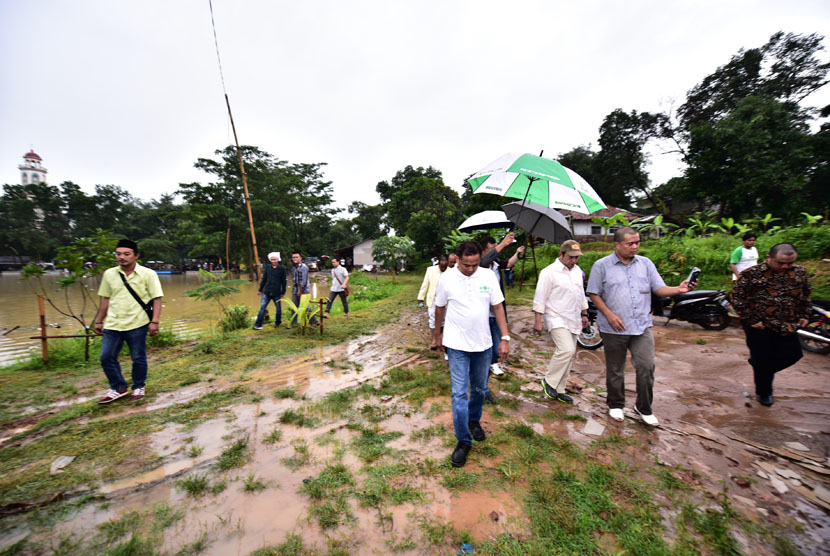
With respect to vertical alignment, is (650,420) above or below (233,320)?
below

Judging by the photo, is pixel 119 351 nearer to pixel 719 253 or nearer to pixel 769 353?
pixel 769 353

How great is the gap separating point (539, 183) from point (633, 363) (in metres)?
2.95

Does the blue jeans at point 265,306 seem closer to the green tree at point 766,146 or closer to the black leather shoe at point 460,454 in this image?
the black leather shoe at point 460,454

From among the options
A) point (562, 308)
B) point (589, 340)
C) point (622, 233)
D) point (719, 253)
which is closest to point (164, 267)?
point (589, 340)

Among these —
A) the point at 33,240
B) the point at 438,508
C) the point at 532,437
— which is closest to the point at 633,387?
the point at 532,437

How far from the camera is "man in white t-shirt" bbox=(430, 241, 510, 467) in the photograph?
2594 mm

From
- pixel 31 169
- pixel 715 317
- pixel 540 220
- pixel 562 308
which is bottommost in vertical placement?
pixel 715 317

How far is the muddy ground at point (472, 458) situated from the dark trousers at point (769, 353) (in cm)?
29

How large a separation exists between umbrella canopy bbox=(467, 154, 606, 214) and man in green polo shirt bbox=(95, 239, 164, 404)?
462cm

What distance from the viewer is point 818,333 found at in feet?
15.4

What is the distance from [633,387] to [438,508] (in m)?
3.29

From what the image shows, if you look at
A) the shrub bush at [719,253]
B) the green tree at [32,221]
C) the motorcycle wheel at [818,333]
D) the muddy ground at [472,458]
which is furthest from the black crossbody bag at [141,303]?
the green tree at [32,221]

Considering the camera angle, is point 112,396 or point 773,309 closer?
point 773,309

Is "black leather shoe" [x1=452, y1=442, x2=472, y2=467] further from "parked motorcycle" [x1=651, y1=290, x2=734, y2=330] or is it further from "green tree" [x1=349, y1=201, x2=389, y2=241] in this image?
"green tree" [x1=349, y1=201, x2=389, y2=241]
